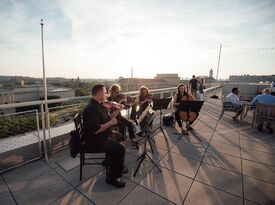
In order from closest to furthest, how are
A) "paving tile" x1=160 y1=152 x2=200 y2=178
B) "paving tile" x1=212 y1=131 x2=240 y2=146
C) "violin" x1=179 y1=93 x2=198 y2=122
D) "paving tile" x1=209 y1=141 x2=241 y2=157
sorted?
"paving tile" x1=160 y1=152 x2=200 y2=178 → "paving tile" x1=209 y1=141 x2=241 y2=157 → "paving tile" x1=212 y1=131 x2=240 y2=146 → "violin" x1=179 y1=93 x2=198 y2=122

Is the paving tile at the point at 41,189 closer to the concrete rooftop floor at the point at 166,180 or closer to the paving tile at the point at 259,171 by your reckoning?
the concrete rooftop floor at the point at 166,180

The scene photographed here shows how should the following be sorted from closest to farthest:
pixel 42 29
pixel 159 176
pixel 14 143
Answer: pixel 159 176, pixel 14 143, pixel 42 29

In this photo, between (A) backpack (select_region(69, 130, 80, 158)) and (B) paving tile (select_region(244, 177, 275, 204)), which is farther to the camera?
(A) backpack (select_region(69, 130, 80, 158))

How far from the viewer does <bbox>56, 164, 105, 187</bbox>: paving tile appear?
2.20 m

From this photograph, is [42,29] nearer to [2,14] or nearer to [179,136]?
[2,14]

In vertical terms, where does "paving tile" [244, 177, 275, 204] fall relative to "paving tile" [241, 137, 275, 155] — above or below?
below

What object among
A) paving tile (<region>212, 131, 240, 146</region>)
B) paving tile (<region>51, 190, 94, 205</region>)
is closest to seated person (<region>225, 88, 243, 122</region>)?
paving tile (<region>212, 131, 240, 146</region>)

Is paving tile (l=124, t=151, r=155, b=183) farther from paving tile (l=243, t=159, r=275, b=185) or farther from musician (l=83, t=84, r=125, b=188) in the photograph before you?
paving tile (l=243, t=159, r=275, b=185)

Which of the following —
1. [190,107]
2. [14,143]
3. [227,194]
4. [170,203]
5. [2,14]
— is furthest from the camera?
[2,14]

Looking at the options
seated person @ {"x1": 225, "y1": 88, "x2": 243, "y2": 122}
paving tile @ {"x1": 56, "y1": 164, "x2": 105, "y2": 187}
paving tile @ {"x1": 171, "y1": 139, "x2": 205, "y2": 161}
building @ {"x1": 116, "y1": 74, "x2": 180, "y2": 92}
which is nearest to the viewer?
paving tile @ {"x1": 56, "y1": 164, "x2": 105, "y2": 187}

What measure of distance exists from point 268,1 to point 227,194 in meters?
5.51

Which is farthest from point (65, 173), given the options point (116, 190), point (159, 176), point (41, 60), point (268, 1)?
point (41, 60)

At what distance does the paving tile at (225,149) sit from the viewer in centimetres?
318

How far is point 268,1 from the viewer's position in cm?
426
